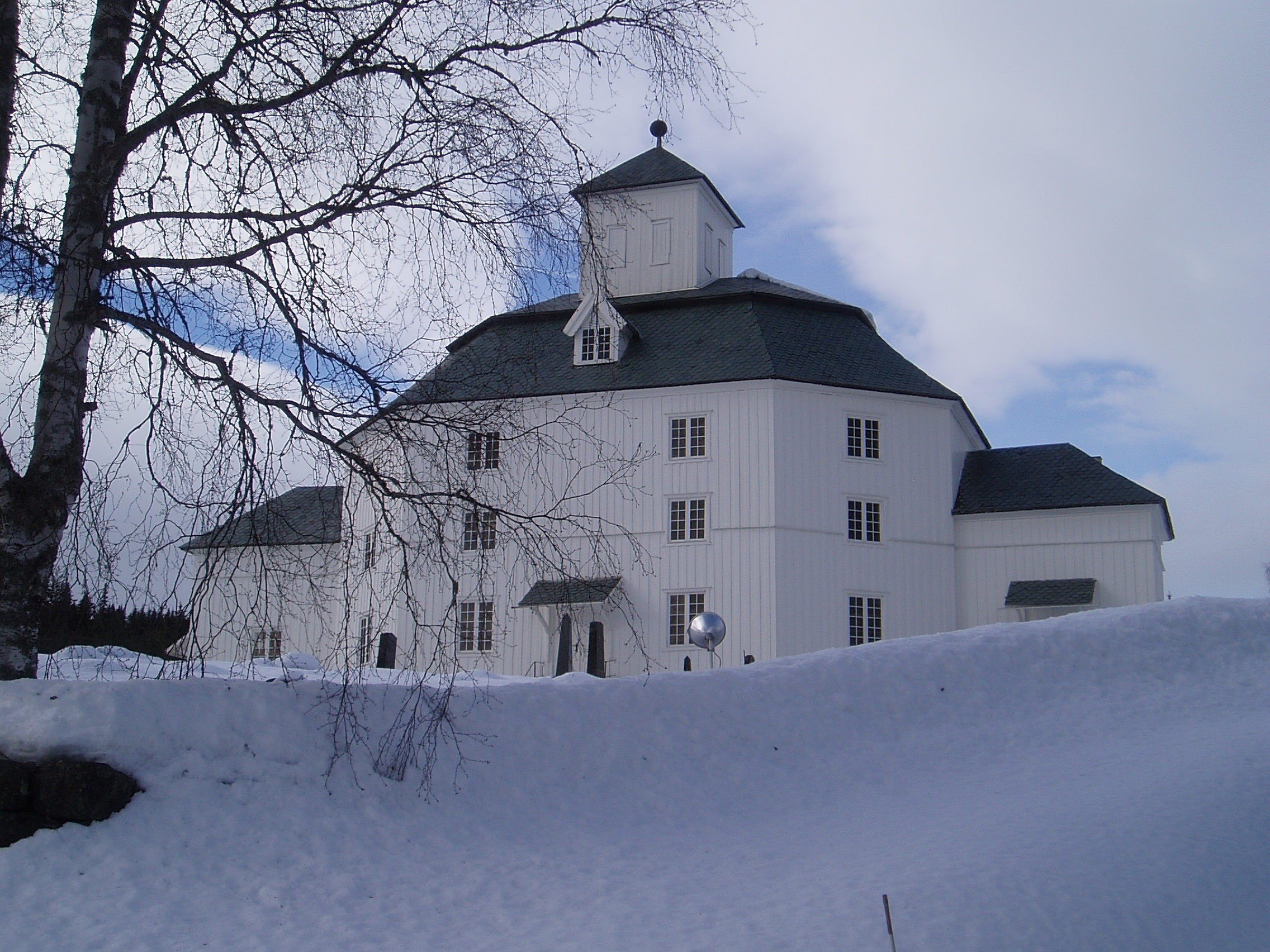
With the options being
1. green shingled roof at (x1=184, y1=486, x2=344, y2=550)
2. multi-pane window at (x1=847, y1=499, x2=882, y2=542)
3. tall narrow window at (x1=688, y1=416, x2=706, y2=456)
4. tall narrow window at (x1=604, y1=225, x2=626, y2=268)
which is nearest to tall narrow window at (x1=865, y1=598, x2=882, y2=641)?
multi-pane window at (x1=847, y1=499, x2=882, y2=542)

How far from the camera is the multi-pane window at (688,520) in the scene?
96.8 feet

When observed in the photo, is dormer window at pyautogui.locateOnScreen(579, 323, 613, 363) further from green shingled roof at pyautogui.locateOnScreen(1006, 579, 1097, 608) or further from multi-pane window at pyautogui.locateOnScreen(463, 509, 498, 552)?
multi-pane window at pyautogui.locateOnScreen(463, 509, 498, 552)

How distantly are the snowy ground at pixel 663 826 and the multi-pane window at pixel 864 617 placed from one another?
15.0 meters

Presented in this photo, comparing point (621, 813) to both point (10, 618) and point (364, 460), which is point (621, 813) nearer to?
point (364, 460)

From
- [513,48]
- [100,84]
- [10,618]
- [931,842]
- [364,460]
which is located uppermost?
[513,48]

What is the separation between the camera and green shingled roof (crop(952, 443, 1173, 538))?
1187 inches

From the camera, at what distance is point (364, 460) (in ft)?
31.7

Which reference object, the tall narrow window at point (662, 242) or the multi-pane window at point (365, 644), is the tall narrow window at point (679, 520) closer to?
the tall narrow window at point (662, 242)

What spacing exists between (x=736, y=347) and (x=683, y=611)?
275 inches

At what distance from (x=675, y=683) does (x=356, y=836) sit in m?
4.60

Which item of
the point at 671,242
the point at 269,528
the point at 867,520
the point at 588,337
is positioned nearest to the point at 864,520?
the point at 867,520

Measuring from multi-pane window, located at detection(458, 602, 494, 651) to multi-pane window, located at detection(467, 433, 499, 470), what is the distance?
1752cm

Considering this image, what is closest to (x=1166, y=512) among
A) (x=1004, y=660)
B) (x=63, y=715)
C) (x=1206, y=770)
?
(x=1004, y=660)

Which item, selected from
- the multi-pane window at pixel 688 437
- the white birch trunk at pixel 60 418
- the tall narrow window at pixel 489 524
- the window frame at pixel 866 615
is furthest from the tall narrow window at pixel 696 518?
the white birch trunk at pixel 60 418
